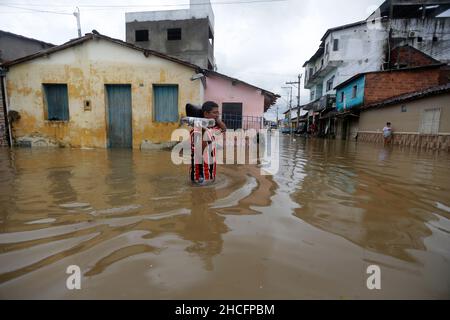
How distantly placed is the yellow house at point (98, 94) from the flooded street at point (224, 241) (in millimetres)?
7344

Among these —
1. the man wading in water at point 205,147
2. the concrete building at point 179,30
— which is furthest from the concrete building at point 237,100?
the concrete building at point 179,30

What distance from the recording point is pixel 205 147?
3.88m

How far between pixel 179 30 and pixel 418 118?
19.4 meters

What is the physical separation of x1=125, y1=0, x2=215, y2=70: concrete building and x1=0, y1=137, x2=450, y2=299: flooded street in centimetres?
2032

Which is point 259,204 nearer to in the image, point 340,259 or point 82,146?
point 340,259

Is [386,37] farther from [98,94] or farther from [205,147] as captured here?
[205,147]

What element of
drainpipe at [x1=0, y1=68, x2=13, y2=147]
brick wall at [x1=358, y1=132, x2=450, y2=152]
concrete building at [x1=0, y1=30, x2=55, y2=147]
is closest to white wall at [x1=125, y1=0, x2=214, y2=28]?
concrete building at [x1=0, y1=30, x2=55, y2=147]

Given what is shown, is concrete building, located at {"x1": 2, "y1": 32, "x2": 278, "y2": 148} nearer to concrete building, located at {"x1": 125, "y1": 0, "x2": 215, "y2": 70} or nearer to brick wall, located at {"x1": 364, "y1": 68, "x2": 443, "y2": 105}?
concrete building, located at {"x1": 125, "y1": 0, "x2": 215, "y2": 70}

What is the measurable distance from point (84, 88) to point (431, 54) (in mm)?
29570

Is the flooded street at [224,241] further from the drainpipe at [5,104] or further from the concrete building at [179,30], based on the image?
the concrete building at [179,30]

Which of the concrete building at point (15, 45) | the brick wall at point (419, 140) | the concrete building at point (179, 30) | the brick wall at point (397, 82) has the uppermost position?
the concrete building at point (179, 30)

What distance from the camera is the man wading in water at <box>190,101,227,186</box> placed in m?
3.82

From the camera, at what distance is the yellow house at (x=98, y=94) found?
10.3 metres

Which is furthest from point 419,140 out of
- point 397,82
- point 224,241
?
point 224,241
